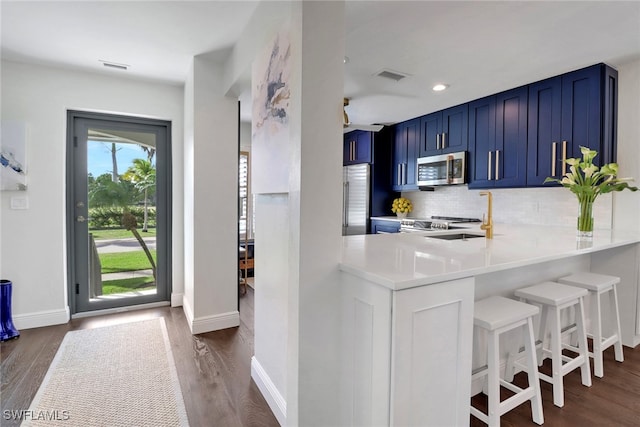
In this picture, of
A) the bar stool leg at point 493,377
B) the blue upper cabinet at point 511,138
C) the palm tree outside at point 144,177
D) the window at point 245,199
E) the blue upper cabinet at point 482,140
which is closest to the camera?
the bar stool leg at point 493,377

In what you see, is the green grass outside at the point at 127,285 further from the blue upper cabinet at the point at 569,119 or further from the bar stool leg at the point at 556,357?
the blue upper cabinet at the point at 569,119

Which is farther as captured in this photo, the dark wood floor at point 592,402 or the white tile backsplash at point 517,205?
the white tile backsplash at point 517,205

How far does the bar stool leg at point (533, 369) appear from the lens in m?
1.68

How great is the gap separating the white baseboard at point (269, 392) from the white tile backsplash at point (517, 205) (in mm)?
3084

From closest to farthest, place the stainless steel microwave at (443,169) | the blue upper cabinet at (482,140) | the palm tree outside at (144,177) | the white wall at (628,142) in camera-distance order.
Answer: the white wall at (628,142) < the palm tree outside at (144,177) < the blue upper cabinet at (482,140) < the stainless steel microwave at (443,169)

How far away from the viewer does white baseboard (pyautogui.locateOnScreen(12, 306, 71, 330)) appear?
294 centimetres

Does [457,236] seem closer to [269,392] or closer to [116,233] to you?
[269,392]

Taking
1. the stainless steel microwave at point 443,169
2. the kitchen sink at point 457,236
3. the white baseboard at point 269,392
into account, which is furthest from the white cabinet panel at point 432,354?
the stainless steel microwave at point 443,169

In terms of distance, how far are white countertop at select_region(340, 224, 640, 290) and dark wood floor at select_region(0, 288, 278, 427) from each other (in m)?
1.09

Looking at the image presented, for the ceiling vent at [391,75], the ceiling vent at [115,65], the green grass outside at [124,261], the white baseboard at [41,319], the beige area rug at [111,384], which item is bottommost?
the beige area rug at [111,384]

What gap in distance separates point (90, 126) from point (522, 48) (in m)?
3.99

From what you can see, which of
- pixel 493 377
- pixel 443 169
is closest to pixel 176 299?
pixel 493 377

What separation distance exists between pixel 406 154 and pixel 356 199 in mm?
1057

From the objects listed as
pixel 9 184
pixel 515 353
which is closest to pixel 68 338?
pixel 9 184
